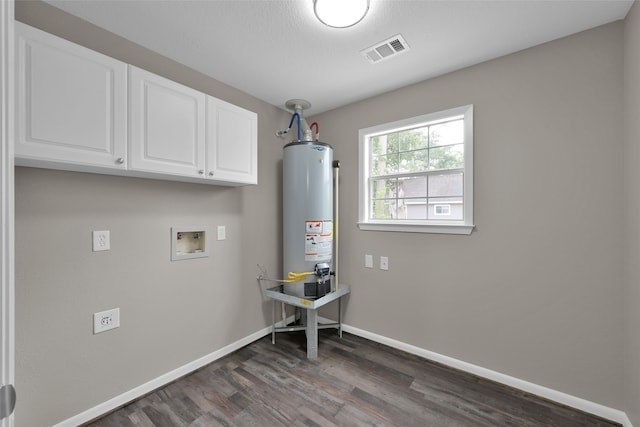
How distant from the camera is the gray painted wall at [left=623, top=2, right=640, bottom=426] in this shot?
1450mm

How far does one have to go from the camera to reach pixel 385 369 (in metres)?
2.20

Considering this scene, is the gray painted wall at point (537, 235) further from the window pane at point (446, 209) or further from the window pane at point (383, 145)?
the window pane at point (383, 145)

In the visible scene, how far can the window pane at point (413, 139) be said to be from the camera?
8.05 ft

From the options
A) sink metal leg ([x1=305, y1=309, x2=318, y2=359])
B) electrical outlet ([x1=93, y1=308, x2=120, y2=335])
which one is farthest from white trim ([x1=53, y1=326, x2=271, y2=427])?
sink metal leg ([x1=305, y1=309, x2=318, y2=359])

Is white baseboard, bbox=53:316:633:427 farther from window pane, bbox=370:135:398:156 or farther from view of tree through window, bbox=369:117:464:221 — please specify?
window pane, bbox=370:135:398:156

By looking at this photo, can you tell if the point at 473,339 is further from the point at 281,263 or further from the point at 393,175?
the point at 281,263

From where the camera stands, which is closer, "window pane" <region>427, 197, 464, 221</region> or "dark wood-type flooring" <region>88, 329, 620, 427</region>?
"dark wood-type flooring" <region>88, 329, 620, 427</region>

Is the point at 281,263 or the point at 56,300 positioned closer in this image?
the point at 56,300

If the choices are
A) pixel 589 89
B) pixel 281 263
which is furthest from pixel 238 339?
pixel 589 89

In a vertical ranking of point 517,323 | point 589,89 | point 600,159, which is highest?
point 589,89

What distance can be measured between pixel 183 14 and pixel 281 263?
7.37 feet

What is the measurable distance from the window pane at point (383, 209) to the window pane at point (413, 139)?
53 cm

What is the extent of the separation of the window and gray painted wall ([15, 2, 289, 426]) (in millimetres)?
1286
